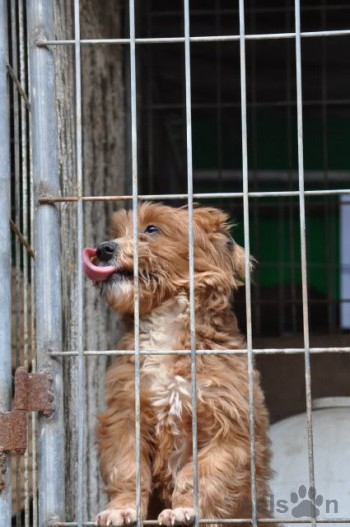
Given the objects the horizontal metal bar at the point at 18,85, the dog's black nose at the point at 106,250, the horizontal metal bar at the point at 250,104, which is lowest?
the dog's black nose at the point at 106,250

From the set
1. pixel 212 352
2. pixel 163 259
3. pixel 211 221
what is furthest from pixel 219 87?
pixel 212 352

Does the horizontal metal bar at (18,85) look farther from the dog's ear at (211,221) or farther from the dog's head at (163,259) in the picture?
the dog's ear at (211,221)

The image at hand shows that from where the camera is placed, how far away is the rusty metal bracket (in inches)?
162

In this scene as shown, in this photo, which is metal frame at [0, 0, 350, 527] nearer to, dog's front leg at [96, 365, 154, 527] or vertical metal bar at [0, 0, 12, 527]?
vertical metal bar at [0, 0, 12, 527]

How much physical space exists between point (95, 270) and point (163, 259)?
293 millimetres

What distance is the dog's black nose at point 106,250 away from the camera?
470cm

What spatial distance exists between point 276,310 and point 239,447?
3.10 metres

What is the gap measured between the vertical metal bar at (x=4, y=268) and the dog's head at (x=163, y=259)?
53 centimetres

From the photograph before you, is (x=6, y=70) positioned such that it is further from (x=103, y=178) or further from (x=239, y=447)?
(x=103, y=178)

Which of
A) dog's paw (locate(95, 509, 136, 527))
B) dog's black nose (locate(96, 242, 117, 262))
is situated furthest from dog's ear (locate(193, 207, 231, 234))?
dog's paw (locate(95, 509, 136, 527))

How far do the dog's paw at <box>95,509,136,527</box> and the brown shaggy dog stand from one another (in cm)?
6

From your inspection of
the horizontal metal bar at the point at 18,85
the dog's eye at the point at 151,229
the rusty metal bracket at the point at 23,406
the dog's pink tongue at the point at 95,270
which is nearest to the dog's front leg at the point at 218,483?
the rusty metal bracket at the point at 23,406

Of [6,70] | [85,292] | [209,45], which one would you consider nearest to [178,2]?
[209,45]

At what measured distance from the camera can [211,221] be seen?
5.03 metres
